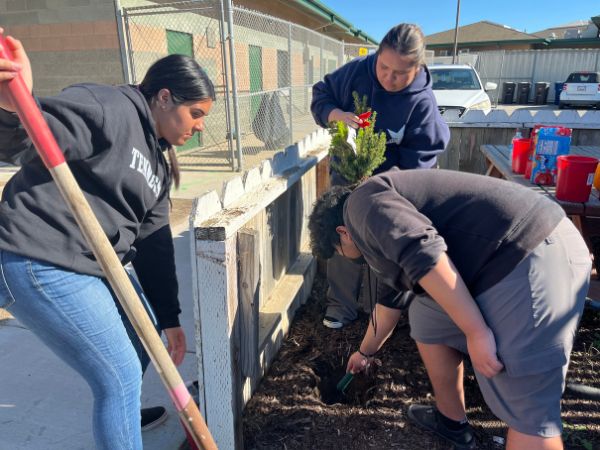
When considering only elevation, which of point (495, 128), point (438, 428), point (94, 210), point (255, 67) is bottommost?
point (438, 428)

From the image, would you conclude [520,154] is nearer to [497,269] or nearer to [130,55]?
[497,269]

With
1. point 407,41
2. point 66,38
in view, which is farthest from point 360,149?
point 66,38

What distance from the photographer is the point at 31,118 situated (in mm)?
1030

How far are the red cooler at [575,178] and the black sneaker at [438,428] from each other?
1465 mm

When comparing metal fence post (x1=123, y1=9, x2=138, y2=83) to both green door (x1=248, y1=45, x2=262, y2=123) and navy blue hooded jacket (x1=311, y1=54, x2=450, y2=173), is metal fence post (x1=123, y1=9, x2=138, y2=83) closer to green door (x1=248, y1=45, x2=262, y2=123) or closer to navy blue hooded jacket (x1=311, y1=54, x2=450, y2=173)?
green door (x1=248, y1=45, x2=262, y2=123)

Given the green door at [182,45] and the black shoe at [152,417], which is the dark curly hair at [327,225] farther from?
the green door at [182,45]

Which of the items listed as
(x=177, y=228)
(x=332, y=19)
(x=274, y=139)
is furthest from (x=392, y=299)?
(x=332, y=19)

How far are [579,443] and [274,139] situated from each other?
26.0ft

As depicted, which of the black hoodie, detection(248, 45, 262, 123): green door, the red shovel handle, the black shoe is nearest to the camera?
the red shovel handle

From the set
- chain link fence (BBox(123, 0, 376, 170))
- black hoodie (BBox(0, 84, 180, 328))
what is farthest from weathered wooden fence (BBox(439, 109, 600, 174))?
black hoodie (BBox(0, 84, 180, 328))

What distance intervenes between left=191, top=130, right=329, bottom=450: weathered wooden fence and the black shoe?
41 cm

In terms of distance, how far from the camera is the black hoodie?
1.23 metres

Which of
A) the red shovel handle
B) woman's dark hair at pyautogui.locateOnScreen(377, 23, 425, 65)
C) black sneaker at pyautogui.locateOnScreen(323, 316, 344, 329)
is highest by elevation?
woman's dark hair at pyautogui.locateOnScreen(377, 23, 425, 65)

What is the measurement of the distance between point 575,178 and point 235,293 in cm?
208
